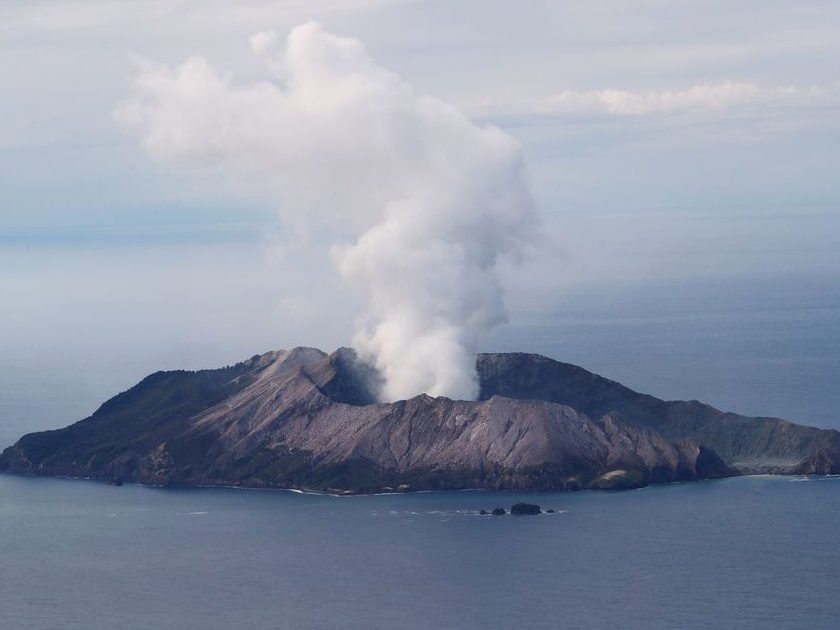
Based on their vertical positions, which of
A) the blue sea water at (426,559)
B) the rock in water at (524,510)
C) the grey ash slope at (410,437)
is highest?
the grey ash slope at (410,437)

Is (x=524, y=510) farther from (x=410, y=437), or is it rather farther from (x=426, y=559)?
(x=410, y=437)

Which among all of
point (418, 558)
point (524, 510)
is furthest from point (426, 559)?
point (524, 510)

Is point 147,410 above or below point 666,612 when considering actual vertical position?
above

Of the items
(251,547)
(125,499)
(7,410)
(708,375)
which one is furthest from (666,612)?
(7,410)

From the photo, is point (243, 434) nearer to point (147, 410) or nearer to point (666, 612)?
point (147, 410)

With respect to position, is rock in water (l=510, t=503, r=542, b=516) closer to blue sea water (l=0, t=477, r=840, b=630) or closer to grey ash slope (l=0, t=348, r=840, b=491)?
blue sea water (l=0, t=477, r=840, b=630)

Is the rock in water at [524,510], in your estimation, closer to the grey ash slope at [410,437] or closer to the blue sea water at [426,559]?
the blue sea water at [426,559]

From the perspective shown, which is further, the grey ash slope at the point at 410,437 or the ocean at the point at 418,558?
the grey ash slope at the point at 410,437

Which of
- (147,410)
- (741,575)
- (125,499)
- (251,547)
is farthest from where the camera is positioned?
(147,410)

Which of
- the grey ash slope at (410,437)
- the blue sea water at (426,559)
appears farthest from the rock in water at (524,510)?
the grey ash slope at (410,437)
